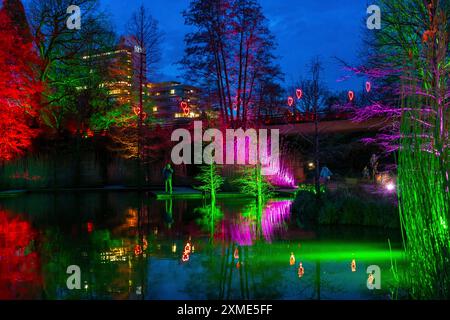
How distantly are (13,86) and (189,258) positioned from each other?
18470mm

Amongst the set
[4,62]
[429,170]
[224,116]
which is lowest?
[429,170]

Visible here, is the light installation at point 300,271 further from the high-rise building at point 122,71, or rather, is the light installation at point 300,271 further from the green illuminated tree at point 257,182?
the high-rise building at point 122,71

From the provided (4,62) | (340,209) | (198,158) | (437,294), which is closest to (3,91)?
(4,62)

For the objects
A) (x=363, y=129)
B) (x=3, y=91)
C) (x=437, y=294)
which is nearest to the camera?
(x=437, y=294)

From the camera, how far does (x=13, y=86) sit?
22688 mm

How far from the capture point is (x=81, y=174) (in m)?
30.6

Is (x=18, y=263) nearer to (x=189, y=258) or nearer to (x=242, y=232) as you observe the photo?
(x=189, y=258)

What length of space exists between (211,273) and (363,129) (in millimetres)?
32406

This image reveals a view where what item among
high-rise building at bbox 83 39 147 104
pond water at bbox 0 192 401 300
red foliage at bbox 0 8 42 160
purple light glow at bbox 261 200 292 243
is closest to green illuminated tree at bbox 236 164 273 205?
purple light glow at bbox 261 200 292 243

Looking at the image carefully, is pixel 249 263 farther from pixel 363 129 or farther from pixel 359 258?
pixel 363 129

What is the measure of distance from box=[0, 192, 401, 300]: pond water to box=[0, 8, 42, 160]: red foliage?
10352 millimetres

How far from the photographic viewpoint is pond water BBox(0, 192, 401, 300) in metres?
6.01

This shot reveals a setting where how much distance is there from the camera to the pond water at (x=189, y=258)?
19.7 feet

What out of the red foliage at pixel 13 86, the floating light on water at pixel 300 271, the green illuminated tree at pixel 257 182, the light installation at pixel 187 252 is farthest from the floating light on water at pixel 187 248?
the red foliage at pixel 13 86
